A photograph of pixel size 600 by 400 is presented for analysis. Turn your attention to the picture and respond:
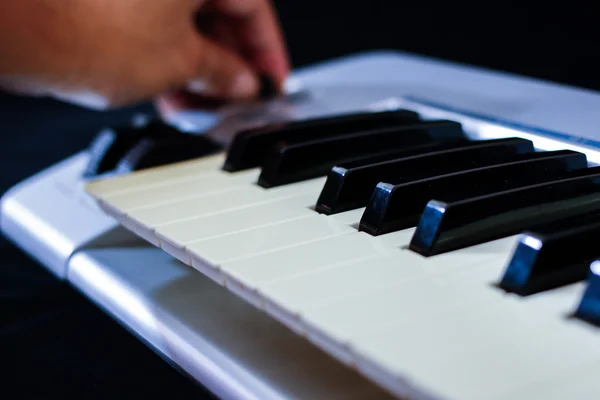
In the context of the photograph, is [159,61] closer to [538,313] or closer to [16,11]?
[16,11]

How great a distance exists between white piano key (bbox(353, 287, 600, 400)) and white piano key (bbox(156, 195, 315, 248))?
0.17 m

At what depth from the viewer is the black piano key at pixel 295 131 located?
2.40ft

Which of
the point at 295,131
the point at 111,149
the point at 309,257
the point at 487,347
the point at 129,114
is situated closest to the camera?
the point at 487,347

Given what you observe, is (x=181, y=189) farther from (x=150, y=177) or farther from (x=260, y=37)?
(x=260, y=37)

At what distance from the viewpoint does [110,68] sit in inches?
37.6

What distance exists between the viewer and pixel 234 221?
1.91ft

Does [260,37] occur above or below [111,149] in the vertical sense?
above

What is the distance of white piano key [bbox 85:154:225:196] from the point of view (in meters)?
0.67

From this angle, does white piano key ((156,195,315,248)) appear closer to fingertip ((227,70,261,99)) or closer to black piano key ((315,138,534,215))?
black piano key ((315,138,534,215))

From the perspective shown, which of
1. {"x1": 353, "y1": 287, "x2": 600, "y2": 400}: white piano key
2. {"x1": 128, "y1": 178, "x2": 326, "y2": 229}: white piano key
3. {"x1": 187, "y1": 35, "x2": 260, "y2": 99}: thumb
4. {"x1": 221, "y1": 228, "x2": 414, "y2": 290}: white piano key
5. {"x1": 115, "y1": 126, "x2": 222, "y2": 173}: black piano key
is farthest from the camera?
{"x1": 187, "y1": 35, "x2": 260, "y2": 99}: thumb

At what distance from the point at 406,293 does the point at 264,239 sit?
13cm

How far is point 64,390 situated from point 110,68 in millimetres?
484

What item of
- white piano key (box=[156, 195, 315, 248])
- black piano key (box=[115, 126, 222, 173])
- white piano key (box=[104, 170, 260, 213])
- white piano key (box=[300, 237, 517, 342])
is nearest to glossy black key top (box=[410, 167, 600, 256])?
white piano key (box=[300, 237, 517, 342])

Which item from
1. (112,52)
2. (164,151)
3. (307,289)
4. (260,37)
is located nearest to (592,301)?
(307,289)
